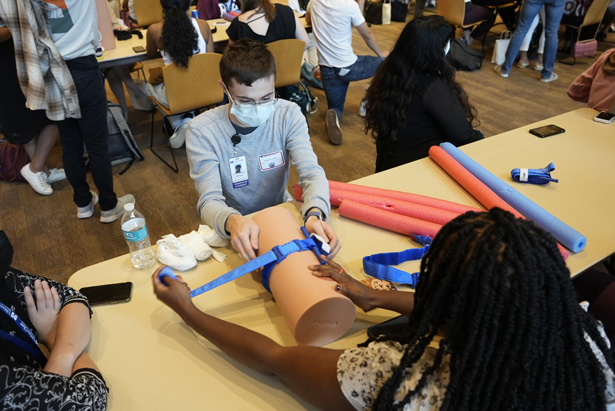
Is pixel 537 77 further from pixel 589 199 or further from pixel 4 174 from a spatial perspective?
pixel 4 174

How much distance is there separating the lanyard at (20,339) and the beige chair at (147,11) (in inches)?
146

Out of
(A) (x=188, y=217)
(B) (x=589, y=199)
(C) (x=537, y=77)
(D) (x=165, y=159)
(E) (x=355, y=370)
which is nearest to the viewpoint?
(E) (x=355, y=370)

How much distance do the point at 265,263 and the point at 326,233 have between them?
0.24 m

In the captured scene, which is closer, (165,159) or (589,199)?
(589,199)

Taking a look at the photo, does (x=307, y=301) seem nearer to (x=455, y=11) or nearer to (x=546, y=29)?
(x=546, y=29)

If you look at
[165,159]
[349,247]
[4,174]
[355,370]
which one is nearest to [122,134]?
[165,159]

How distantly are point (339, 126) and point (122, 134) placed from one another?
1786 mm

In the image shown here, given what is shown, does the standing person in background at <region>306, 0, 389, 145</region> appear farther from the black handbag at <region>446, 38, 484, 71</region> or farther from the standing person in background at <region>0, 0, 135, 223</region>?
the standing person in background at <region>0, 0, 135, 223</region>

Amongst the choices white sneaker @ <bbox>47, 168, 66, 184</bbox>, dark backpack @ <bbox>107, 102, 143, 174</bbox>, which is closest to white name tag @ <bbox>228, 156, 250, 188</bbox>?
dark backpack @ <bbox>107, 102, 143, 174</bbox>

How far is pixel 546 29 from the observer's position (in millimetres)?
4574

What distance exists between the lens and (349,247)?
1408mm

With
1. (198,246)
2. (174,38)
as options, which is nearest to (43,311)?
(198,246)

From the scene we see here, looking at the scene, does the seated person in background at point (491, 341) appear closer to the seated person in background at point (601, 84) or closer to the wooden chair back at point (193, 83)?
the seated person in background at point (601, 84)

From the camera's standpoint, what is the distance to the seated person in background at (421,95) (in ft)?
6.52
